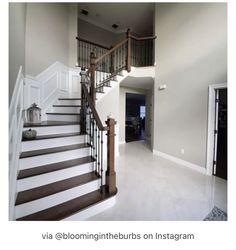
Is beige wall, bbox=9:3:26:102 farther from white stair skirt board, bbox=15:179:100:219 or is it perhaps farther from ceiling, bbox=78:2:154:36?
ceiling, bbox=78:2:154:36

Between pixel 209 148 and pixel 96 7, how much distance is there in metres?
5.57

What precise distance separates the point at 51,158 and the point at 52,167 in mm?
170

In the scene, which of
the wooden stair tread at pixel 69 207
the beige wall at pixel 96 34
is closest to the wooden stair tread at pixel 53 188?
the wooden stair tread at pixel 69 207

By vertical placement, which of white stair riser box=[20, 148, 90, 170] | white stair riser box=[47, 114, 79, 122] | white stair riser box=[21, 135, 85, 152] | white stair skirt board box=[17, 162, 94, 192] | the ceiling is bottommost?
white stair skirt board box=[17, 162, 94, 192]

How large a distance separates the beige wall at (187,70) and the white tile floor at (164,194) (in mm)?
660

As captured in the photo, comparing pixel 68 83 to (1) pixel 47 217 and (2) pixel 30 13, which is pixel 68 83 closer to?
(2) pixel 30 13

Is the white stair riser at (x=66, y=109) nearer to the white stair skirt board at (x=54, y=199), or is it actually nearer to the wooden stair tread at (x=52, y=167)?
the wooden stair tread at (x=52, y=167)

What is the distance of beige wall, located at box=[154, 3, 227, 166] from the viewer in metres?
3.11

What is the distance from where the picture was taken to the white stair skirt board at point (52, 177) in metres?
1.78

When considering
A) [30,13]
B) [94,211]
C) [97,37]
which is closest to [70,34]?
[30,13]

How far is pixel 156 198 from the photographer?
2371mm

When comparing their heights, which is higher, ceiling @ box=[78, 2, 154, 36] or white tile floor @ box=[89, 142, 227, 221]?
ceiling @ box=[78, 2, 154, 36]

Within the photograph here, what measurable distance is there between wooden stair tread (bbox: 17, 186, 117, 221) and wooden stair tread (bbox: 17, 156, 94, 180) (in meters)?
0.43

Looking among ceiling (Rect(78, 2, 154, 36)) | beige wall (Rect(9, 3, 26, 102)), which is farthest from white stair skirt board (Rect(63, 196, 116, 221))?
ceiling (Rect(78, 2, 154, 36))
